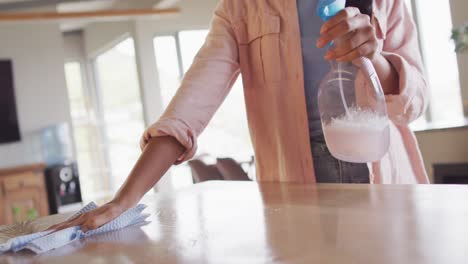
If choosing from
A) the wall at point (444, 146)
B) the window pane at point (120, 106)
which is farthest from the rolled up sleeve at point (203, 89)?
the window pane at point (120, 106)

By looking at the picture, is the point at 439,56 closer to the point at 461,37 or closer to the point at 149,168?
the point at 461,37

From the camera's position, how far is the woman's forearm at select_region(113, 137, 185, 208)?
3.46 feet

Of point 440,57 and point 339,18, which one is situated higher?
point 440,57

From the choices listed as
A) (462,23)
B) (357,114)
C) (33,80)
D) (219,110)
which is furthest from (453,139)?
(33,80)

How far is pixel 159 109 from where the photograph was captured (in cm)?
699

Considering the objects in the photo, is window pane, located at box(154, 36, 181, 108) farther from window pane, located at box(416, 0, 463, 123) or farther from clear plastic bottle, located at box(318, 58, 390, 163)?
clear plastic bottle, located at box(318, 58, 390, 163)

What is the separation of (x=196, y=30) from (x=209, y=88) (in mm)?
5824

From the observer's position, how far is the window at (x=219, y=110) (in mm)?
7125

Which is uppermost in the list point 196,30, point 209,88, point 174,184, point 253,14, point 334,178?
point 196,30

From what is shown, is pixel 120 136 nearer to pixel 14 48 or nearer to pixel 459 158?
pixel 14 48

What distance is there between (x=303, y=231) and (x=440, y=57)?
4.41 metres

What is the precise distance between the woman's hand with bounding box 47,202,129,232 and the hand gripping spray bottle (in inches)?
15.3

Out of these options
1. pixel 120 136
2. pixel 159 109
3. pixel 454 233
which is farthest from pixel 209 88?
pixel 120 136

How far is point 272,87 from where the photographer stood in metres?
1.39
